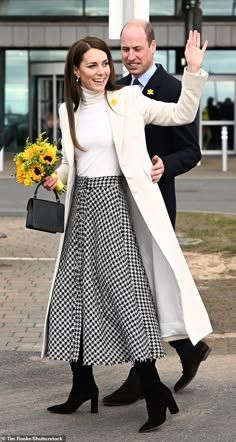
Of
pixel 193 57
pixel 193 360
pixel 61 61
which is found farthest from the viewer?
pixel 61 61

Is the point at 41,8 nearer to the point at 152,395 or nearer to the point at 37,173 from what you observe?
the point at 37,173

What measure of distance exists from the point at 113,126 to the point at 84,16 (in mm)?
25684

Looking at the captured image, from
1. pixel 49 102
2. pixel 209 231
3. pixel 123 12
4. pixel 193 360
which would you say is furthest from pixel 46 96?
pixel 193 360

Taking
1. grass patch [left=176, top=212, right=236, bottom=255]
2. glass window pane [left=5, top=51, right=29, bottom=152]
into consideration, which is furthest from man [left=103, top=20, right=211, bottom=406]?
glass window pane [left=5, top=51, right=29, bottom=152]

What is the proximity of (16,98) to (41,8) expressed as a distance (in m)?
2.99

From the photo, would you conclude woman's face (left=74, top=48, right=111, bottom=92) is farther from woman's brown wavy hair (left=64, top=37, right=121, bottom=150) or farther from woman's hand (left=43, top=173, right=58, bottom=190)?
woman's hand (left=43, top=173, right=58, bottom=190)

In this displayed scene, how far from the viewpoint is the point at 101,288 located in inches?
196

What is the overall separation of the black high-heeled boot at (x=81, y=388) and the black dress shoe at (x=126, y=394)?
197 millimetres

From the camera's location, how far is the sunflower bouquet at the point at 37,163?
5.05m

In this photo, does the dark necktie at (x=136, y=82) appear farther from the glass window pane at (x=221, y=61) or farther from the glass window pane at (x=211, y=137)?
the glass window pane at (x=221, y=61)

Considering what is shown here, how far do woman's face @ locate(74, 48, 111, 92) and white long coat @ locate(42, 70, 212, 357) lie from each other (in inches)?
4.4

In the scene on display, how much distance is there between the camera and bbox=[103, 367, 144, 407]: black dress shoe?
5457mm

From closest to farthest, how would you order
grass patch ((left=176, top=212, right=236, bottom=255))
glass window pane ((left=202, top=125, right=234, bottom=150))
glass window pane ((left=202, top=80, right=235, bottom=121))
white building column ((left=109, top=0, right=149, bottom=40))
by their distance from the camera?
white building column ((left=109, top=0, right=149, bottom=40))
grass patch ((left=176, top=212, right=236, bottom=255))
glass window pane ((left=202, top=80, right=235, bottom=121))
glass window pane ((left=202, top=125, right=234, bottom=150))

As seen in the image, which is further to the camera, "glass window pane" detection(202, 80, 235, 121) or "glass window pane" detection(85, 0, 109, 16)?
"glass window pane" detection(202, 80, 235, 121)
